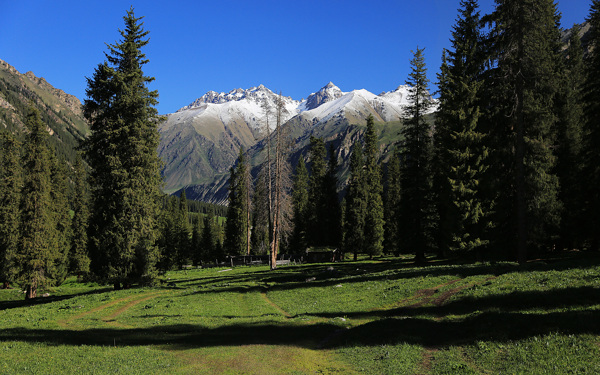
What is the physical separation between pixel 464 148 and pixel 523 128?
16.5 feet

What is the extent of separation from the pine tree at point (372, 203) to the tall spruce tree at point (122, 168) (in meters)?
35.8

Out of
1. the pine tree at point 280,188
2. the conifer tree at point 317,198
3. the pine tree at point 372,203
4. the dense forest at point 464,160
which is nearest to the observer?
the dense forest at point 464,160

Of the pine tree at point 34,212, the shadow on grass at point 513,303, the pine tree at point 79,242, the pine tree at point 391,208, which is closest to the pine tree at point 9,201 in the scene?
the pine tree at point 34,212

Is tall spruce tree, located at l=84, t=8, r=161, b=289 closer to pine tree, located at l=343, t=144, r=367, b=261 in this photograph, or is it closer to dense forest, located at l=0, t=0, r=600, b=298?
dense forest, located at l=0, t=0, r=600, b=298

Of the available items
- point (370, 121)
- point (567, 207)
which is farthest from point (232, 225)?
point (567, 207)

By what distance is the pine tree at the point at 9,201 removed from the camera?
52125 millimetres

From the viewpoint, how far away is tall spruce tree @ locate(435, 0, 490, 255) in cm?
3303

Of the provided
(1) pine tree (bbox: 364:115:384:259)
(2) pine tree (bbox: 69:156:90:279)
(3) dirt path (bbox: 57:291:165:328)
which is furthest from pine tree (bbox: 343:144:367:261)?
(2) pine tree (bbox: 69:156:90:279)

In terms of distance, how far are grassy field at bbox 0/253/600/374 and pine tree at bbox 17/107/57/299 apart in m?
18.9

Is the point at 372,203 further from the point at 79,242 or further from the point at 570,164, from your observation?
the point at 79,242

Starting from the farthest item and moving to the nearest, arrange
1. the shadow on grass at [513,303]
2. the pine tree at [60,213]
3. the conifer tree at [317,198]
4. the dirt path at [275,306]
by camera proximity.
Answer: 1. the conifer tree at [317,198]
2. the pine tree at [60,213]
3. the dirt path at [275,306]
4. the shadow on grass at [513,303]

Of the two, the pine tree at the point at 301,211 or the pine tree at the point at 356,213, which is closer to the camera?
the pine tree at the point at 356,213

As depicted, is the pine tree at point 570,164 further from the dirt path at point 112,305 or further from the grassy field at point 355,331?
the dirt path at point 112,305

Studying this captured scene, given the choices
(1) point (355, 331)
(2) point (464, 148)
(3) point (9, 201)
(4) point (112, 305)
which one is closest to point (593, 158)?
(2) point (464, 148)
